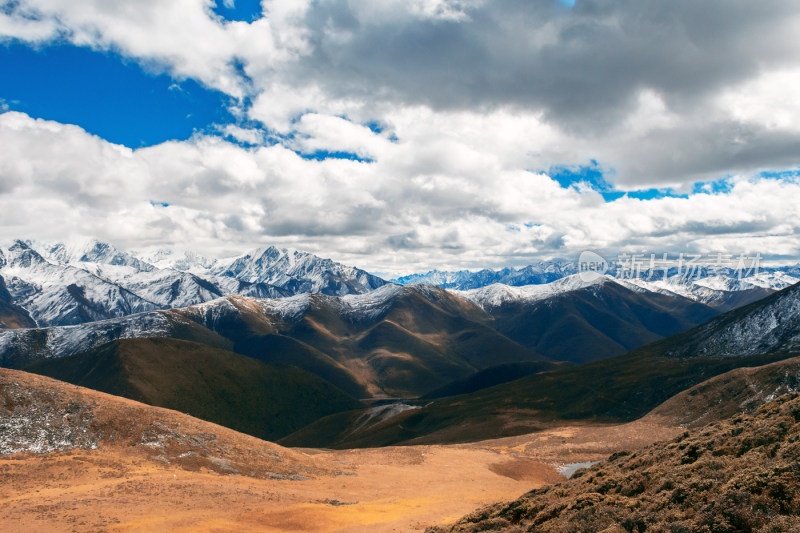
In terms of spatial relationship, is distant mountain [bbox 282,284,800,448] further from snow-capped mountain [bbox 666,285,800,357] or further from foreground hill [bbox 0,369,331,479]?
foreground hill [bbox 0,369,331,479]

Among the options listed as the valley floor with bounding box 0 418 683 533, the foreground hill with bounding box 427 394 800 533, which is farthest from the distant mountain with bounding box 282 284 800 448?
the foreground hill with bounding box 427 394 800 533

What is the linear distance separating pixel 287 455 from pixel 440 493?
77.9 feet

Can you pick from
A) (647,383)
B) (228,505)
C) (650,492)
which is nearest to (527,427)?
(647,383)

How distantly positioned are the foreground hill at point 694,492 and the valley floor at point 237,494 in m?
12.9

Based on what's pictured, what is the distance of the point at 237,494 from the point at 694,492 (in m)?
40.3

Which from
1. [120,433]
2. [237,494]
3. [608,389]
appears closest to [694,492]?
[237,494]

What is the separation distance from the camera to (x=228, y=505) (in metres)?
41.8

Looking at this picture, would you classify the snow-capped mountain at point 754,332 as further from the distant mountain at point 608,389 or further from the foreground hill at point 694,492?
the foreground hill at point 694,492

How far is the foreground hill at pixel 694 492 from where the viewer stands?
18.0m

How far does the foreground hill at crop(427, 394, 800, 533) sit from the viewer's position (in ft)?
58.9

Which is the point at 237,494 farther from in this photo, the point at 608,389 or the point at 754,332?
the point at 754,332

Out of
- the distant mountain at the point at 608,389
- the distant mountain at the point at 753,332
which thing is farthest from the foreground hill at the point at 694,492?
the distant mountain at the point at 753,332

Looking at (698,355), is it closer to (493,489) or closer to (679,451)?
(493,489)

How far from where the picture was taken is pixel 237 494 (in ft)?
149
